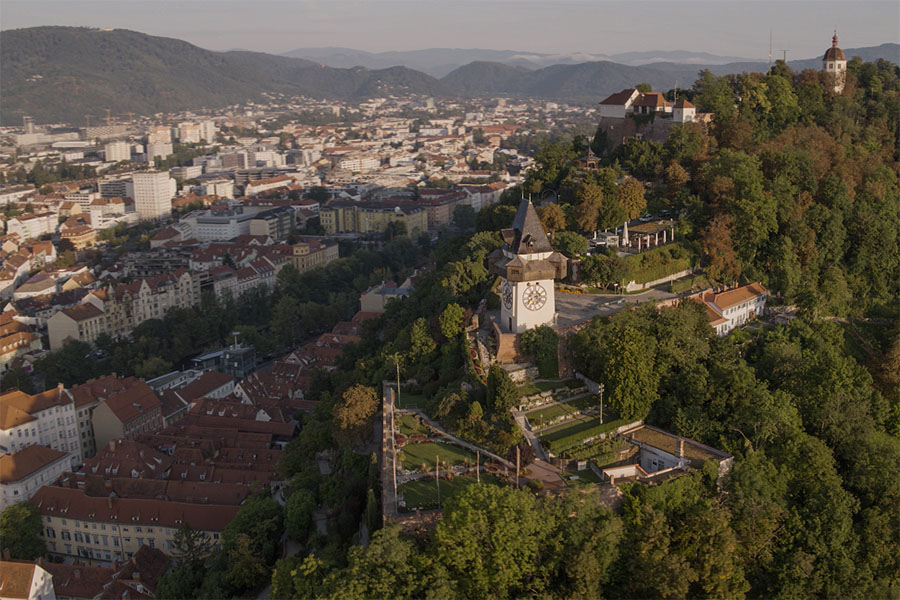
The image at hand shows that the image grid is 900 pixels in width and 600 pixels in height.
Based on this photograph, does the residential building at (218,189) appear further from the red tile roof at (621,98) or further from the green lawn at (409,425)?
the green lawn at (409,425)

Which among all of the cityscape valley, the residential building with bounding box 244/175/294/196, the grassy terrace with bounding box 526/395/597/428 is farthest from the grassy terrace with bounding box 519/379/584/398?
the residential building with bounding box 244/175/294/196

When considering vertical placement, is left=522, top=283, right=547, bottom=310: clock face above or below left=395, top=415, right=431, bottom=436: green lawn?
above

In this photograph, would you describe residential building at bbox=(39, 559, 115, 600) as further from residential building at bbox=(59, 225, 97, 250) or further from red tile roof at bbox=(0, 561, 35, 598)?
residential building at bbox=(59, 225, 97, 250)

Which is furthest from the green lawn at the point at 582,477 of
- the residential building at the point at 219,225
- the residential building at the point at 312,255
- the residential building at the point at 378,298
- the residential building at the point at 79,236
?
the residential building at the point at 79,236

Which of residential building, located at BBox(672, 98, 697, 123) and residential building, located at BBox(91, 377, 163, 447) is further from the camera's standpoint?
residential building, located at BBox(672, 98, 697, 123)

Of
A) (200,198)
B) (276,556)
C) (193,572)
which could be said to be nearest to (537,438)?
(276,556)

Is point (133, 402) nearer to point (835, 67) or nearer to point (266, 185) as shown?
point (835, 67)

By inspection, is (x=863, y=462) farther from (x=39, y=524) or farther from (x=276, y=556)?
(x=39, y=524)

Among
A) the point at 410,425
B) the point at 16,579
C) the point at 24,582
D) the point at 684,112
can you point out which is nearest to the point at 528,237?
the point at 410,425
